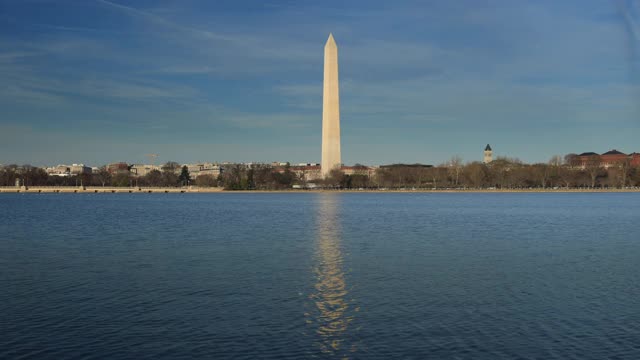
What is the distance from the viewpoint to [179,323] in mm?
14516

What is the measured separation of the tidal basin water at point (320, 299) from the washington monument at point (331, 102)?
71406 millimetres

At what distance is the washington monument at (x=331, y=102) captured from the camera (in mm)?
101625

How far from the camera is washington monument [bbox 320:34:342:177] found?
102m

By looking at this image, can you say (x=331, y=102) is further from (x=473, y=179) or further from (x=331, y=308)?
(x=331, y=308)

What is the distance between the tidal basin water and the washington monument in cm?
7141

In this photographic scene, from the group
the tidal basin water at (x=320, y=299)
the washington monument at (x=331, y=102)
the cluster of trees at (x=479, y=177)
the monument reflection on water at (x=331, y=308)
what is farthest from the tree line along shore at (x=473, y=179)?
the monument reflection on water at (x=331, y=308)

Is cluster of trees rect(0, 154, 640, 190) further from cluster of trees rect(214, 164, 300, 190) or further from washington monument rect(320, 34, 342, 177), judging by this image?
washington monument rect(320, 34, 342, 177)

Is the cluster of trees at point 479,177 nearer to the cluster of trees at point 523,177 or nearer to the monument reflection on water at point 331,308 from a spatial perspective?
the cluster of trees at point 523,177

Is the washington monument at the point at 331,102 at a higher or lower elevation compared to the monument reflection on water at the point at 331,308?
higher

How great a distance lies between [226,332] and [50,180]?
658 feet

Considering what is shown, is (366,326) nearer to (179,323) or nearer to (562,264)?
(179,323)

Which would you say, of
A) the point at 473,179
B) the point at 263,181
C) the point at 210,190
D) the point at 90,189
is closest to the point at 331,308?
the point at 473,179

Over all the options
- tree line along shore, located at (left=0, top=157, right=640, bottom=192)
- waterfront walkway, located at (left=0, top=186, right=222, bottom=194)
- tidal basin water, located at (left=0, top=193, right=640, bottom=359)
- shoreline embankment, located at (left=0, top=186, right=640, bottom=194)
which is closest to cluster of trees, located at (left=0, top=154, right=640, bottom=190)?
tree line along shore, located at (left=0, top=157, right=640, bottom=192)

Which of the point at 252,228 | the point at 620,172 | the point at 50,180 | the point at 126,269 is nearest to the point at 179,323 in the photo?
the point at 126,269
